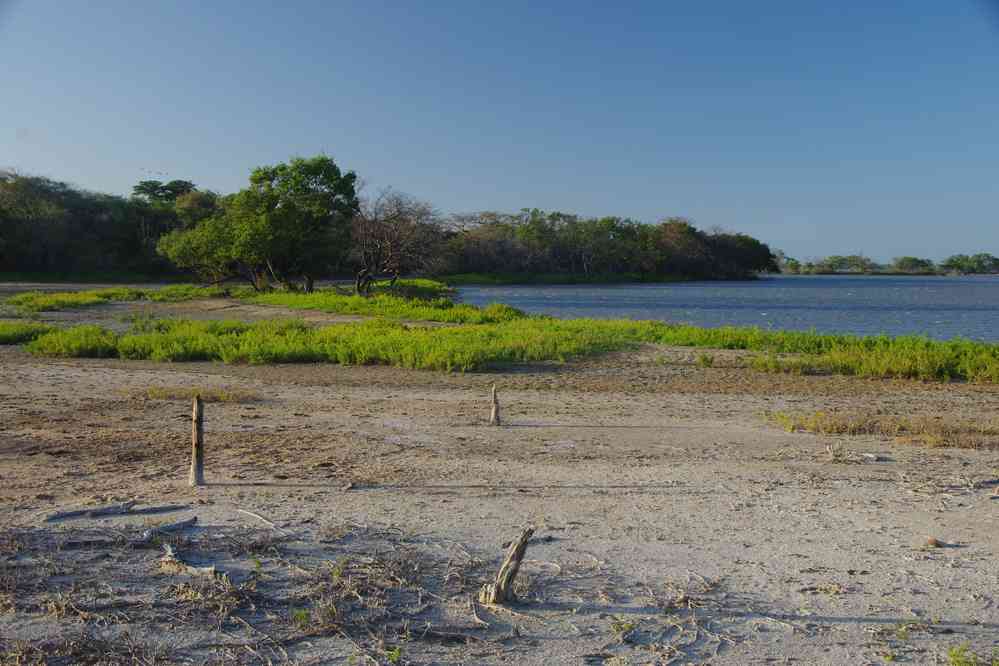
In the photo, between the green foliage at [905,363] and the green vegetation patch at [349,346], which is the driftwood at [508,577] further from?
the green foliage at [905,363]

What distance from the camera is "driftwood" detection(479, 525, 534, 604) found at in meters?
4.62

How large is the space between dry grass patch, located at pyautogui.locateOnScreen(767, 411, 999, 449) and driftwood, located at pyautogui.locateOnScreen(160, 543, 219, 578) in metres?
7.25

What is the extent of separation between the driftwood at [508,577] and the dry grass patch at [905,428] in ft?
20.4

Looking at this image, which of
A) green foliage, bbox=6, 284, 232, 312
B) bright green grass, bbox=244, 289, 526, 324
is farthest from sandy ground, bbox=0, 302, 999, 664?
green foliage, bbox=6, 284, 232, 312

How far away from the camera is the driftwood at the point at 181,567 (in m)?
5.00

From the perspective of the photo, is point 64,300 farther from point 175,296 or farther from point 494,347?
point 494,347

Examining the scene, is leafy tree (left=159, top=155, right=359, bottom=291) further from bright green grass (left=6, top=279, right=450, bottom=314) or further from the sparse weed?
the sparse weed

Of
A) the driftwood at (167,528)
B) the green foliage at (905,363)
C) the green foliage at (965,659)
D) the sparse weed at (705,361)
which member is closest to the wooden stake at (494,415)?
the driftwood at (167,528)

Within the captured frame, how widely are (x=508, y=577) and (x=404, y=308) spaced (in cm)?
2606

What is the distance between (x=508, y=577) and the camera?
4.62m

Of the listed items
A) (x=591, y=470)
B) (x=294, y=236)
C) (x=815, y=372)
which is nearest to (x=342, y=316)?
(x=294, y=236)

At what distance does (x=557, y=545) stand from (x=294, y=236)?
36486 mm

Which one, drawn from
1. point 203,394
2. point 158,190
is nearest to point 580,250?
point 158,190

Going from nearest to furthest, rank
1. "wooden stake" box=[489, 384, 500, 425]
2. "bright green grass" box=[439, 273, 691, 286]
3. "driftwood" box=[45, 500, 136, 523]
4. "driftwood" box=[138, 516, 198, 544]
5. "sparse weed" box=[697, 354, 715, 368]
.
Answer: "driftwood" box=[138, 516, 198, 544]
"driftwood" box=[45, 500, 136, 523]
"wooden stake" box=[489, 384, 500, 425]
"sparse weed" box=[697, 354, 715, 368]
"bright green grass" box=[439, 273, 691, 286]
